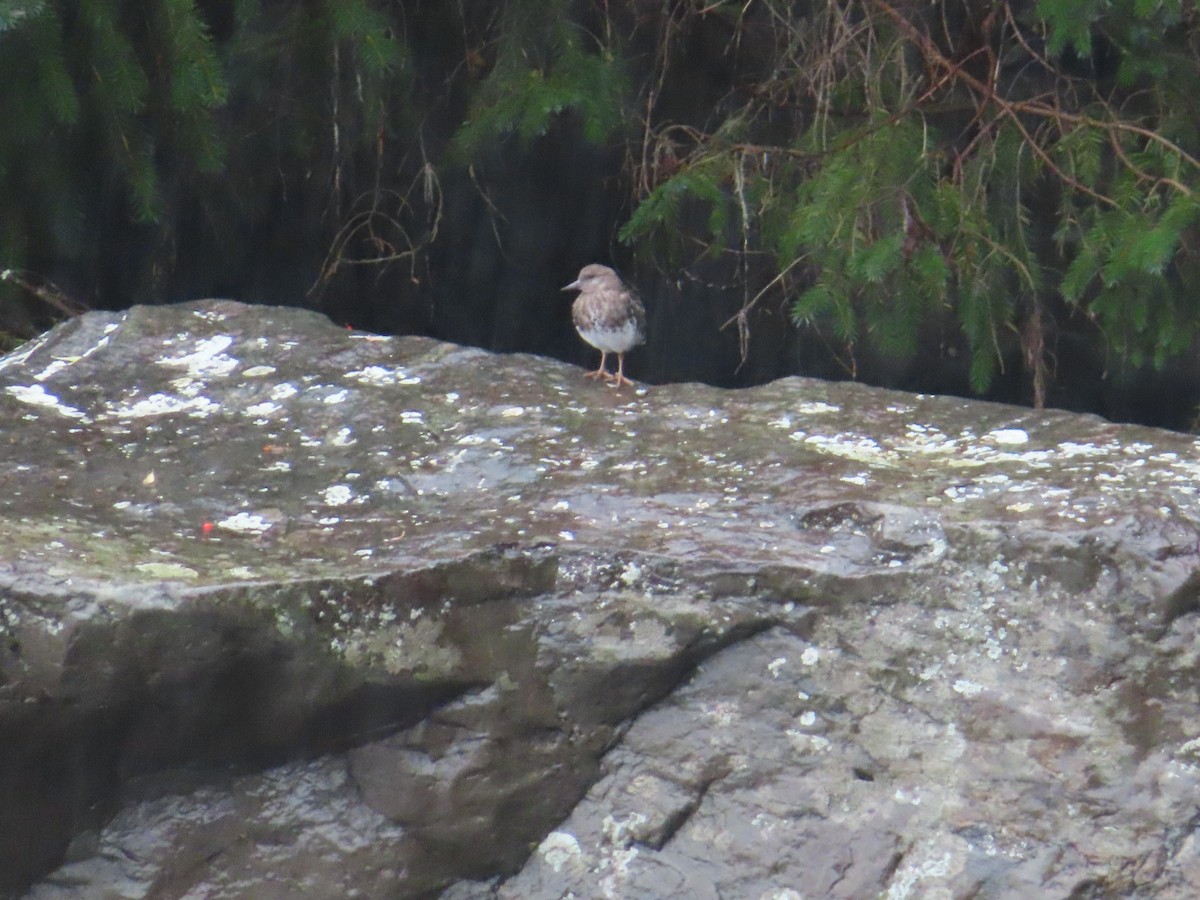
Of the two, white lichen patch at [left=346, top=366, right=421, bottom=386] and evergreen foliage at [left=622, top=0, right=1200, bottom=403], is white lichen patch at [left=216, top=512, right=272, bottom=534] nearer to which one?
white lichen patch at [left=346, top=366, right=421, bottom=386]

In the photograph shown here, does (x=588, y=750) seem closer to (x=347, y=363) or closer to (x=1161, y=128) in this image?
(x=347, y=363)

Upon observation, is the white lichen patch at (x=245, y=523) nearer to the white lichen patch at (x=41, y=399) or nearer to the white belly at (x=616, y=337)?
the white lichen patch at (x=41, y=399)

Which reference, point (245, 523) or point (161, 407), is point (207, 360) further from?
Answer: point (245, 523)

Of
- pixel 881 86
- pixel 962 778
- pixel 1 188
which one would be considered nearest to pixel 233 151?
pixel 1 188

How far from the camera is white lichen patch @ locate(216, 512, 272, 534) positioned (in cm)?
288

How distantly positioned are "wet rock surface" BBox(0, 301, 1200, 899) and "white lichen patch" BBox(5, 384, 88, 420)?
47 centimetres

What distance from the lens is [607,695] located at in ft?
8.97

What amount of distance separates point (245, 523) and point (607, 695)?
0.93m

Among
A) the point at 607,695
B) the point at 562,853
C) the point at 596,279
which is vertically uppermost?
the point at 596,279

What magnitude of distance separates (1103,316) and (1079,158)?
2.02ft

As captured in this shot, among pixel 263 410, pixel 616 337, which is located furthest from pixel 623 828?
pixel 616 337

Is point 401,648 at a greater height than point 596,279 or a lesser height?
lesser

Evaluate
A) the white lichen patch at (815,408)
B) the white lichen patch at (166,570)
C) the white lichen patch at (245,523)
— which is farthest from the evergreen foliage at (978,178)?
the white lichen patch at (166,570)

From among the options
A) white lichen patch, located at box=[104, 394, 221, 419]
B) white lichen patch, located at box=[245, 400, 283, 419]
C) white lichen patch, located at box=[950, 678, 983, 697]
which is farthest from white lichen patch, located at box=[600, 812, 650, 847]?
white lichen patch, located at box=[104, 394, 221, 419]
